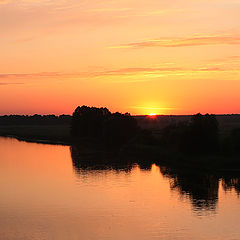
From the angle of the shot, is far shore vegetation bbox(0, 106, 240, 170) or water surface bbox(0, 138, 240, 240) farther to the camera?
far shore vegetation bbox(0, 106, 240, 170)

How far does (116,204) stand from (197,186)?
14506 millimetres

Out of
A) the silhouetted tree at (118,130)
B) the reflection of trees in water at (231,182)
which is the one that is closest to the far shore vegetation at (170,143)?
the silhouetted tree at (118,130)

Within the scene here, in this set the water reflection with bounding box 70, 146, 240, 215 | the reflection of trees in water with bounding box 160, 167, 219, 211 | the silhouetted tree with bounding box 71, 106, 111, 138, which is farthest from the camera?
the silhouetted tree with bounding box 71, 106, 111, 138

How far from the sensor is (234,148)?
74125 millimetres

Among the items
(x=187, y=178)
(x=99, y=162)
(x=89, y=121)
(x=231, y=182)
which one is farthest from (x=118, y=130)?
(x=231, y=182)

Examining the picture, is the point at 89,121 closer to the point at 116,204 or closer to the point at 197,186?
the point at 197,186

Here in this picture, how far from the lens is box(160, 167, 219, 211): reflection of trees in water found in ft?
158

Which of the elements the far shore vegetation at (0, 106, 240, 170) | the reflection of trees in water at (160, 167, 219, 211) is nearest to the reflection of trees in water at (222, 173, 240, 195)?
the reflection of trees in water at (160, 167, 219, 211)

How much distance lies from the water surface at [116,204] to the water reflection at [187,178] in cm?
10

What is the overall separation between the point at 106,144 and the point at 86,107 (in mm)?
28289

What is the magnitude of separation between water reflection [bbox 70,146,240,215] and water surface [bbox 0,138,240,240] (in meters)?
0.10

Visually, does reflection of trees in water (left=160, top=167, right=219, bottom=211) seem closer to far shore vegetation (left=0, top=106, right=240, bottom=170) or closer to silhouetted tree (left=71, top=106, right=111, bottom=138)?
far shore vegetation (left=0, top=106, right=240, bottom=170)

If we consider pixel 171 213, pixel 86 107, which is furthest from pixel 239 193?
pixel 86 107

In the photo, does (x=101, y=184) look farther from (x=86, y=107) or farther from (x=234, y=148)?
(x=86, y=107)
